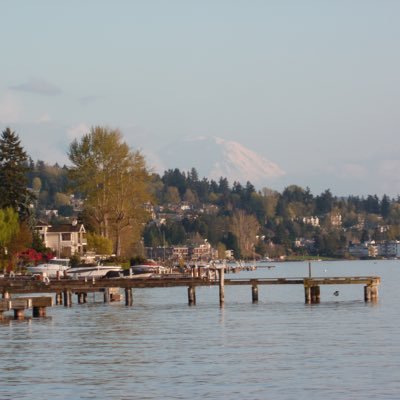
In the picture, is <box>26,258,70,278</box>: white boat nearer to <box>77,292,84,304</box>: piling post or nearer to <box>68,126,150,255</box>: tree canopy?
<box>68,126,150,255</box>: tree canopy

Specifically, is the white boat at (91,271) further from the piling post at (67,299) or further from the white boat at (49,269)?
the piling post at (67,299)

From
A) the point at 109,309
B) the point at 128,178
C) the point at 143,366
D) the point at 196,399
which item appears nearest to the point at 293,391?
the point at 196,399

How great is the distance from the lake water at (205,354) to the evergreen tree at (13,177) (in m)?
59.7

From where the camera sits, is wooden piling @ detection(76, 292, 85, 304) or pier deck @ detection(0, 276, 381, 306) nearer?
pier deck @ detection(0, 276, 381, 306)

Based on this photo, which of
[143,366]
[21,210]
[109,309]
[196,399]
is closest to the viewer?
[196,399]

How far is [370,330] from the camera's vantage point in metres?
68.2

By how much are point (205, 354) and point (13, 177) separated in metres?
92.0

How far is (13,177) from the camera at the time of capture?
14588cm

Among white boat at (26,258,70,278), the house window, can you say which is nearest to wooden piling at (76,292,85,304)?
white boat at (26,258,70,278)

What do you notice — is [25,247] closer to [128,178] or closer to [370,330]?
[128,178]

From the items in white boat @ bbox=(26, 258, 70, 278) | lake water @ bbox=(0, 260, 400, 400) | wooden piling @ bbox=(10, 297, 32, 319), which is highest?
white boat @ bbox=(26, 258, 70, 278)

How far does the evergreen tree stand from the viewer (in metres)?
146

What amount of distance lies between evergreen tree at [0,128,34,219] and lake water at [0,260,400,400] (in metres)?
59.7

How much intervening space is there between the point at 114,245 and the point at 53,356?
9470 centimetres
